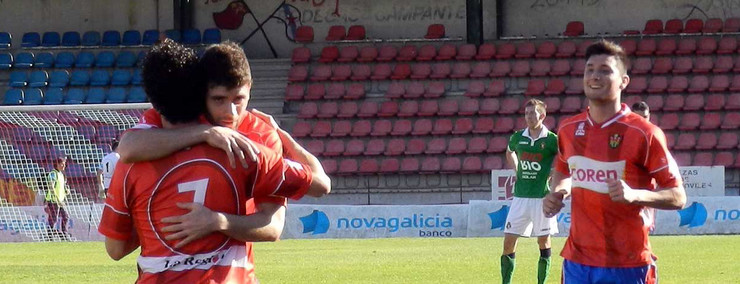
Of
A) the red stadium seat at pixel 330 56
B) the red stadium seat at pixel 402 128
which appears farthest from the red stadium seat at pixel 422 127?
the red stadium seat at pixel 330 56

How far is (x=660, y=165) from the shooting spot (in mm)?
5609

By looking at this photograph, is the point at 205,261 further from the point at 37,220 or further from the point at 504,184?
the point at 504,184

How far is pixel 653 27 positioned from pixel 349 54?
727cm

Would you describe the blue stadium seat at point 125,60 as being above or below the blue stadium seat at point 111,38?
below

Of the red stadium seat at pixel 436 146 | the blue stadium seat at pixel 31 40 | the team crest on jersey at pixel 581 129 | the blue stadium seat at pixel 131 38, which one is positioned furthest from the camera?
the blue stadium seat at pixel 31 40

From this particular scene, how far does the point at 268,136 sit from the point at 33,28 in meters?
29.0

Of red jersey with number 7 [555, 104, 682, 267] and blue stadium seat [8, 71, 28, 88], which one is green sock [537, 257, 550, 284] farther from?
blue stadium seat [8, 71, 28, 88]

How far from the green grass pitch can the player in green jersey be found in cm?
55

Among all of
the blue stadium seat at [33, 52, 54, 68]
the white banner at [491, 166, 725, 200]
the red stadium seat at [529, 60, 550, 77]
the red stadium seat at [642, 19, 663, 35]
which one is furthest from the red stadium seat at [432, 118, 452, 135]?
the blue stadium seat at [33, 52, 54, 68]

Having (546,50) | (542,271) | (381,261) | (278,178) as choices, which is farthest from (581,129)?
(546,50)

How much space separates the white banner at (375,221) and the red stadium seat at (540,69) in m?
7.45

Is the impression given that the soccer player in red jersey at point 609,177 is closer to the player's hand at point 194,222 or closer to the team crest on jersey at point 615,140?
the team crest on jersey at point 615,140

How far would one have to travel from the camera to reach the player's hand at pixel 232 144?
3443 mm

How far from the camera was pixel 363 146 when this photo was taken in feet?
89.0
